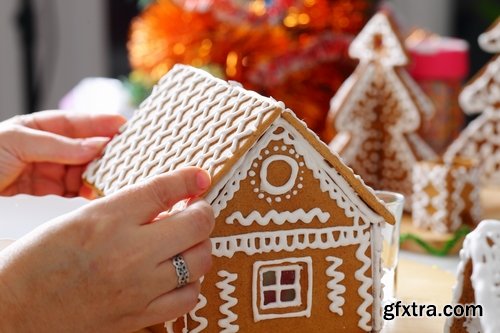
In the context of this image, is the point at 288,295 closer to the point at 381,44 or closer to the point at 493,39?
the point at 381,44

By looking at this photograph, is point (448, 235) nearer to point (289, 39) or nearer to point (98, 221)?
point (289, 39)

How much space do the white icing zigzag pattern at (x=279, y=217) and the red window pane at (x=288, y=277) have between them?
53 mm

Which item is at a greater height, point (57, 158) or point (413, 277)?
point (57, 158)

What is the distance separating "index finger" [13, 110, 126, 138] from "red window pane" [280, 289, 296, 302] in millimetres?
426

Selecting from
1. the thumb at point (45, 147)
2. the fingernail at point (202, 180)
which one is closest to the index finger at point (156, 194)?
the fingernail at point (202, 180)

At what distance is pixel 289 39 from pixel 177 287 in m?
0.91

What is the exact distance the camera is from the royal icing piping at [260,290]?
762 mm

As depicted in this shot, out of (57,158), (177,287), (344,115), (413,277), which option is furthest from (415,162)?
(177,287)

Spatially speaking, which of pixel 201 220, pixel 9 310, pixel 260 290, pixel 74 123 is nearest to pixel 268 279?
pixel 260 290

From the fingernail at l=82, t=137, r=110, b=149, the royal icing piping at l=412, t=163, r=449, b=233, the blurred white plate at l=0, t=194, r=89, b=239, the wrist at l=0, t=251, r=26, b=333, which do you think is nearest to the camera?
the wrist at l=0, t=251, r=26, b=333

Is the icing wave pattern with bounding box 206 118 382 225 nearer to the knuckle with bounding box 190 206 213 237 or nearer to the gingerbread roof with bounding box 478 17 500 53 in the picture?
the knuckle with bounding box 190 206 213 237

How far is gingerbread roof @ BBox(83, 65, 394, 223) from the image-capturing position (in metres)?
0.73

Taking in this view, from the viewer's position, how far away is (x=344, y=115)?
1.35 m

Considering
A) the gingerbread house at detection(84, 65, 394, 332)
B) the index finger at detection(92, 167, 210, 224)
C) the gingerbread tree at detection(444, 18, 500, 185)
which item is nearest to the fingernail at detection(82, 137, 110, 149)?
the gingerbread house at detection(84, 65, 394, 332)
